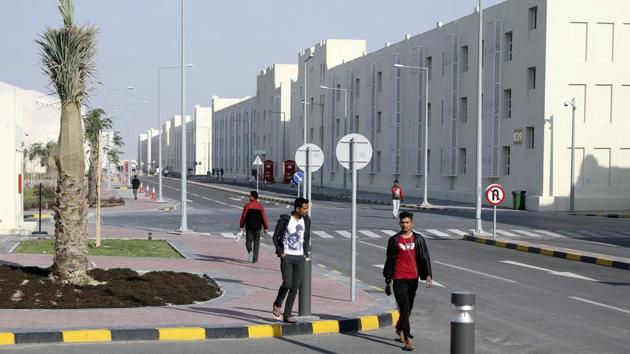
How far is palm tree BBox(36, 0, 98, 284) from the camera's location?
16.2m

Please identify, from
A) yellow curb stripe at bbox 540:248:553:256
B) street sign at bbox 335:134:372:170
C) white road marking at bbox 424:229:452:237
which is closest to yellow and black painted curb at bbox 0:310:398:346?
street sign at bbox 335:134:372:170

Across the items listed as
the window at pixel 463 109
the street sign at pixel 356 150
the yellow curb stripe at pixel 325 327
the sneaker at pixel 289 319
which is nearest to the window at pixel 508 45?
the window at pixel 463 109

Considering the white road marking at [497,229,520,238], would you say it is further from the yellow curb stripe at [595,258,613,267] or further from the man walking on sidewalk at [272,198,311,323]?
the man walking on sidewalk at [272,198,311,323]

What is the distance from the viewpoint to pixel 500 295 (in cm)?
1656

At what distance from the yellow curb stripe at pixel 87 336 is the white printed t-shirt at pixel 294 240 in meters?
2.72

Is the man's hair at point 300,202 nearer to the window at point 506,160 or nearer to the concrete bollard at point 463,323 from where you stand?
the concrete bollard at point 463,323

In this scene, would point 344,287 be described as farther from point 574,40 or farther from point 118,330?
point 574,40

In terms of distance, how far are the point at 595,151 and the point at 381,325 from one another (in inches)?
1669

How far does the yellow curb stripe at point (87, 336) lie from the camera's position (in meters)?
11.3

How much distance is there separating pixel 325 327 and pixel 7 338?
3.98m

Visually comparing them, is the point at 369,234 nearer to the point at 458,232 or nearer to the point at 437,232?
the point at 437,232

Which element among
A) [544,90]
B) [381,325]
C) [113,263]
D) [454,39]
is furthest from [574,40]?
[381,325]

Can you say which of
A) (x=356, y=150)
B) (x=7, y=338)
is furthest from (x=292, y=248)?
(x=7, y=338)

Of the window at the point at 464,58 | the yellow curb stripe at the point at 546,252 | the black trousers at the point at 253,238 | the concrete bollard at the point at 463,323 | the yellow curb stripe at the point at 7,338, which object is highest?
the window at the point at 464,58
